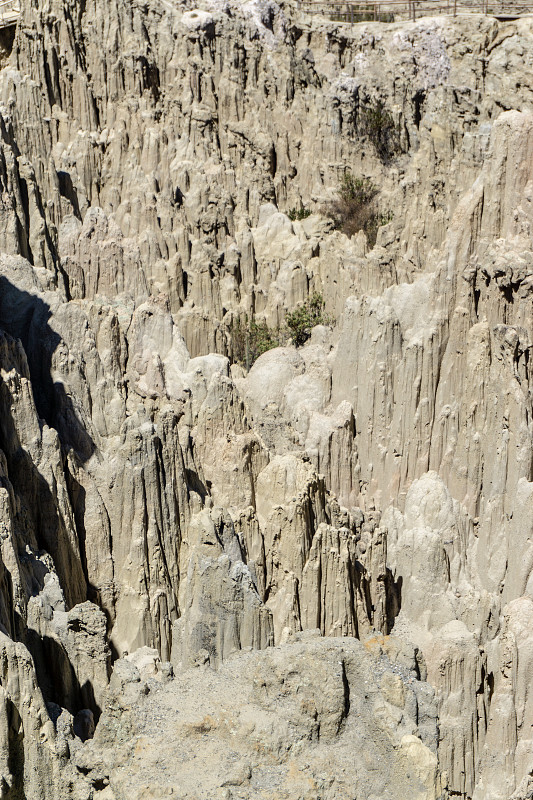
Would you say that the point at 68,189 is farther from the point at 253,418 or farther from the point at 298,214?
the point at 253,418

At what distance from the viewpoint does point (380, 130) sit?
4469 cm

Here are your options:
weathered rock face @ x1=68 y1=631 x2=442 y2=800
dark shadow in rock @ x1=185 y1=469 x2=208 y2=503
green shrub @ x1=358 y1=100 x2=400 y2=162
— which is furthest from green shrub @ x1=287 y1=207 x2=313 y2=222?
weathered rock face @ x1=68 y1=631 x2=442 y2=800

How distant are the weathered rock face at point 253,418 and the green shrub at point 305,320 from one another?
748 mm

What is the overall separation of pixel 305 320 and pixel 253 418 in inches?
340

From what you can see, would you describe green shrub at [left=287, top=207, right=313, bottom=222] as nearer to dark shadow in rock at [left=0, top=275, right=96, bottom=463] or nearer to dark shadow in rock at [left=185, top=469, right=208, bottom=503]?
dark shadow in rock at [left=0, top=275, right=96, bottom=463]

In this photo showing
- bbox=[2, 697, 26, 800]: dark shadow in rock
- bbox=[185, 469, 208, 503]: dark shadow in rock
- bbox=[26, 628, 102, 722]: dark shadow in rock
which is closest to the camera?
bbox=[2, 697, 26, 800]: dark shadow in rock

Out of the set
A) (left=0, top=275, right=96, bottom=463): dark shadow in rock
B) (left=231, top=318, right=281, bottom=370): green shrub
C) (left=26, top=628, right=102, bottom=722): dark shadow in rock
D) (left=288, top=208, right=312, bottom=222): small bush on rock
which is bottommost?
(left=231, top=318, right=281, bottom=370): green shrub

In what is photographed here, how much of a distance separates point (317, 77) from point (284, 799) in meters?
37.9

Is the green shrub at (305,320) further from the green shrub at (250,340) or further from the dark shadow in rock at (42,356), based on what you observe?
the dark shadow in rock at (42,356)

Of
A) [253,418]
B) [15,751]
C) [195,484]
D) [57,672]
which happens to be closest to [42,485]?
[195,484]

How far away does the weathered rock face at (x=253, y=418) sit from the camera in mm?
14281

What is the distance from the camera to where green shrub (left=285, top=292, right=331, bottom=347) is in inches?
1375

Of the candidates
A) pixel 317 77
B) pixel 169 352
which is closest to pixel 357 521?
pixel 169 352

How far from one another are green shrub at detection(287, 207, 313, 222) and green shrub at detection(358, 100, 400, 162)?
16.9ft
